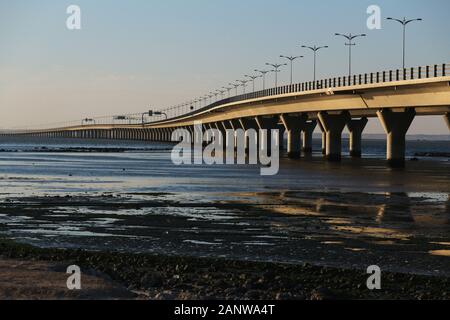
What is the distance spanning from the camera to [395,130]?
85.8 metres

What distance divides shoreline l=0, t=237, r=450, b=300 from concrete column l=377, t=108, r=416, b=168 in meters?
66.3

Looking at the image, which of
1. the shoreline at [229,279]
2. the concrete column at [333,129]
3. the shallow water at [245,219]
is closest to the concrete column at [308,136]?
the concrete column at [333,129]

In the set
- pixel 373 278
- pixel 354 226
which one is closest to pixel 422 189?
pixel 354 226

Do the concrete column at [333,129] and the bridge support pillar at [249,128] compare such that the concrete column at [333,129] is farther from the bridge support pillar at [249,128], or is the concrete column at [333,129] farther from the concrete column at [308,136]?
the concrete column at [308,136]

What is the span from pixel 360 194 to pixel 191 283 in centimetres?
2941

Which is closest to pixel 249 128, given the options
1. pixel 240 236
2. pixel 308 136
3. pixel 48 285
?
pixel 308 136

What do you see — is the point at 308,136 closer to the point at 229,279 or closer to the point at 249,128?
the point at 249,128

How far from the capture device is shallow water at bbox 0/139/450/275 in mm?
23359

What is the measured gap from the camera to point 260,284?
18.0m

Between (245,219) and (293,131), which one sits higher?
(293,131)

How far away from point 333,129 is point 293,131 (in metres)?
16.2

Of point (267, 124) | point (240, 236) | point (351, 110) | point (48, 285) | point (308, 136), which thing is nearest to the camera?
point (48, 285)

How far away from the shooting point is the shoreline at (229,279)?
55.7 feet

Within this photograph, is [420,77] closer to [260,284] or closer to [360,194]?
[360,194]
